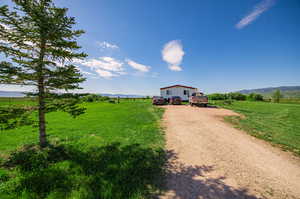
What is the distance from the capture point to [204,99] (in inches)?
Result: 620

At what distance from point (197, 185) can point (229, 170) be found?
1234 millimetres

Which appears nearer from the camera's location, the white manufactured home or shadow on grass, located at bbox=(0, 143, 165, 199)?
shadow on grass, located at bbox=(0, 143, 165, 199)

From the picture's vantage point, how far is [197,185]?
2482 mm

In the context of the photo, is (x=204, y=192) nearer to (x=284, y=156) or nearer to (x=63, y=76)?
(x=284, y=156)

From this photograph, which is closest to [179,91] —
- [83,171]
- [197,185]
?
[197,185]

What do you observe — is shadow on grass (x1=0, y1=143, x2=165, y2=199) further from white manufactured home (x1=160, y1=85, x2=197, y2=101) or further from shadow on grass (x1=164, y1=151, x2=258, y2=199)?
white manufactured home (x1=160, y1=85, x2=197, y2=101)

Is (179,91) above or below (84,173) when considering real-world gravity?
above

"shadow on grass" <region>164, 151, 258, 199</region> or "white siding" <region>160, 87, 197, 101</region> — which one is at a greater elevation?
"white siding" <region>160, 87, 197, 101</region>

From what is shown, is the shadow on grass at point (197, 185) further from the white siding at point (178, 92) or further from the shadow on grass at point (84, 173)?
the white siding at point (178, 92)

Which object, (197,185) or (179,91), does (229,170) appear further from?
(179,91)

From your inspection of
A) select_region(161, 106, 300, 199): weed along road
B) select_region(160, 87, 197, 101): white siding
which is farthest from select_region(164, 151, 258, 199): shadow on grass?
select_region(160, 87, 197, 101): white siding

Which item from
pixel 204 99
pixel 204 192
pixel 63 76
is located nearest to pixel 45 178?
pixel 63 76

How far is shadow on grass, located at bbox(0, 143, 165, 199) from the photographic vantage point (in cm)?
222

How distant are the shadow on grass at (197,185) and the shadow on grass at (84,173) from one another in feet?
1.06
